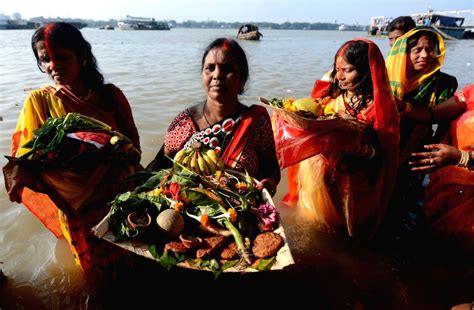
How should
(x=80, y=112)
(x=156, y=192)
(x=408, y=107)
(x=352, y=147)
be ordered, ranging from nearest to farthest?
(x=156, y=192), (x=80, y=112), (x=352, y=147), (x=408, y=107)

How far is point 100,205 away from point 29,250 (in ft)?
6.19

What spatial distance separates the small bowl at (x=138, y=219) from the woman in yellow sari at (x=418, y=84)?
7.56ft

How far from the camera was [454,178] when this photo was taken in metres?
2.83

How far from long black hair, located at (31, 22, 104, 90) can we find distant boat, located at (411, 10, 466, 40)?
38790 mm

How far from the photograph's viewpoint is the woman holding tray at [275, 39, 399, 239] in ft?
7.96

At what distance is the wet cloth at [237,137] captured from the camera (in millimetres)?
2557

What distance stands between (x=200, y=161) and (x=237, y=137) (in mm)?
369

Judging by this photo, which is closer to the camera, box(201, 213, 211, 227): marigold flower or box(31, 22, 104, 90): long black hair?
box(201, 213, 211, 227): marigold flower

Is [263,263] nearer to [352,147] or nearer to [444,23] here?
[352,147]

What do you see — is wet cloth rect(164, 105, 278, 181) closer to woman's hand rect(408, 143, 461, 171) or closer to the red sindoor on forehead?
the red sindoor on forehead

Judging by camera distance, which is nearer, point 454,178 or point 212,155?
point 212,155

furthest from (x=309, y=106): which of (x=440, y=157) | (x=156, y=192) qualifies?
(x=156, y=192)

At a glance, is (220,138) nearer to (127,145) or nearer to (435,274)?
(127,145)

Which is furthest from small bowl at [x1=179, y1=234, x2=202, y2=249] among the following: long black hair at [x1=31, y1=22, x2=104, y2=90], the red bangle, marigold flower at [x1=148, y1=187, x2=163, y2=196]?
the red bangle
